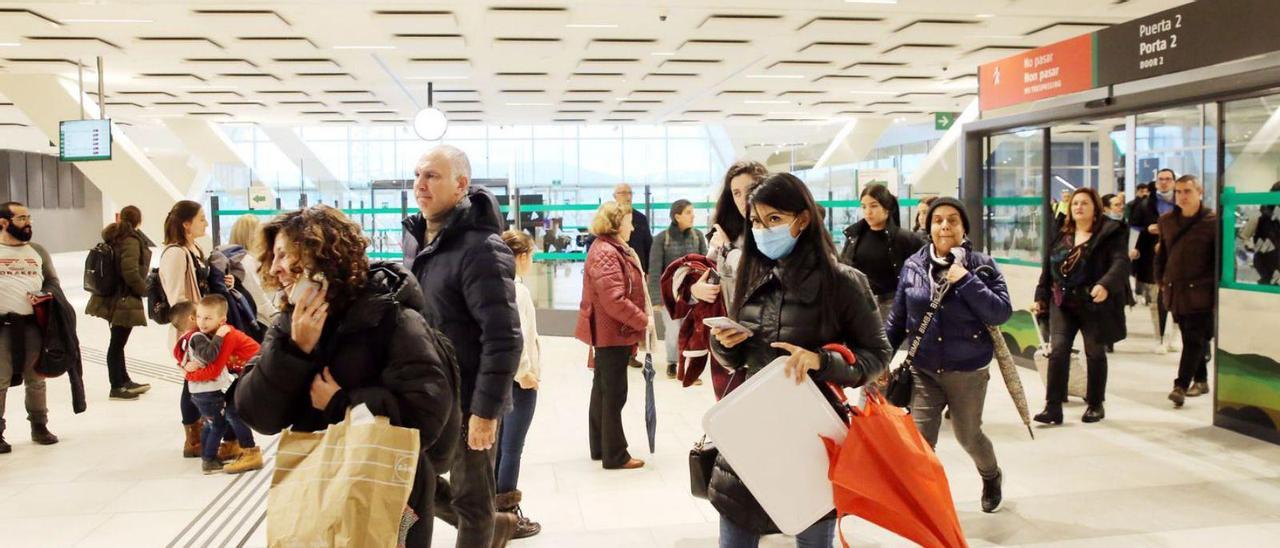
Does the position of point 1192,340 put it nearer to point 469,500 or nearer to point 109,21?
point 469,500

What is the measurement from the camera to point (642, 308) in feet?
16.5

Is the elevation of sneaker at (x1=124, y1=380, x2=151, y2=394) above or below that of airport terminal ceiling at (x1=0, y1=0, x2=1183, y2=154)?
below

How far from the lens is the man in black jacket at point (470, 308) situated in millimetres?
2789

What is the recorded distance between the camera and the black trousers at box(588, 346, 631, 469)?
192 inches

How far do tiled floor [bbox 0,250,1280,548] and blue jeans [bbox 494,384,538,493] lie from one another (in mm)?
272

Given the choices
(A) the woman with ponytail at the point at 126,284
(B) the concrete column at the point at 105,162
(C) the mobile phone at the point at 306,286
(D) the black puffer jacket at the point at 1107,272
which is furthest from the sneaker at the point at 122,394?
(B) the concrete column at the point at 105,162

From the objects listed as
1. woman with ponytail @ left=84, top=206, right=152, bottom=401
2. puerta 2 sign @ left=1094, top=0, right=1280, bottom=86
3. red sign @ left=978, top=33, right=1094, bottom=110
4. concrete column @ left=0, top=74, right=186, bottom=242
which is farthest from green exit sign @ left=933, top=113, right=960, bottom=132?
woman with ponytail @ left=84, top=206, right=152, bottom=401

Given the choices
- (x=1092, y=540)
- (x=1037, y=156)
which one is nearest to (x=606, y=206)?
(x=1092, y=540)

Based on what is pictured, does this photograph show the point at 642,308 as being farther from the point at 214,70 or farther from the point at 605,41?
the point at 214,70

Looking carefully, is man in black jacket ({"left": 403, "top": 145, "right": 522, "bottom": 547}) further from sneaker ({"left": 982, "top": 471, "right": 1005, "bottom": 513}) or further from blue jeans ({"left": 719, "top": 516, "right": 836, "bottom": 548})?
sneaker ({"left": 982, "top": 471, "right": 1005, "bottom": 513})

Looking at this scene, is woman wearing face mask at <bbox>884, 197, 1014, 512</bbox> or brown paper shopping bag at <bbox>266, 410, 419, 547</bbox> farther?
woman wearing face mask at <bbox>884, 197, 1014, 512</bbox>

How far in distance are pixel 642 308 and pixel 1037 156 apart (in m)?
4.33

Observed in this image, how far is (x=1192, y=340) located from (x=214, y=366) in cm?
604

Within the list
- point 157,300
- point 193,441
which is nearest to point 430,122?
point 157,300
